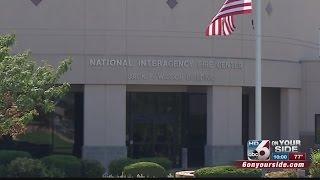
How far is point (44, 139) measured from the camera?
36625 millimetres

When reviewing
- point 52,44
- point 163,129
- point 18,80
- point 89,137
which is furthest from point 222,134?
point 18,80

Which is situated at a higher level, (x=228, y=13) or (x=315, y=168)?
(x=228, y=13)

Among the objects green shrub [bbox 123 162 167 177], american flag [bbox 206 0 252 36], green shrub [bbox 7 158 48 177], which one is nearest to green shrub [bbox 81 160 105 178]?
green shrub [bbox 123 162 167 177]

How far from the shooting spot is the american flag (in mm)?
24609

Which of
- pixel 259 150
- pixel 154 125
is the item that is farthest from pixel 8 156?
pixel 259 150

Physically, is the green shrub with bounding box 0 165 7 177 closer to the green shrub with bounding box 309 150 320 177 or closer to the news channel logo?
the news channel logo

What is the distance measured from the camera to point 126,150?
3431 cm

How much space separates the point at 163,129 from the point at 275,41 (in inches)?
276

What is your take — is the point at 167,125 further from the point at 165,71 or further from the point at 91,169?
the point at 91,169

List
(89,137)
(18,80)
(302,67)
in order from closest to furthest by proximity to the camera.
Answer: (18,80)
(89,137)
(302,67)

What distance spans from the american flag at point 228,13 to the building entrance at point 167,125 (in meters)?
11.8

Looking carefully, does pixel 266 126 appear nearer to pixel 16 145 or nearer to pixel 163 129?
pixel 163 129

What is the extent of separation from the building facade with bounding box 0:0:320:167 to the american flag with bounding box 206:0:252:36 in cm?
900

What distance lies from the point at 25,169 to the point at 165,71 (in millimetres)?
12155
